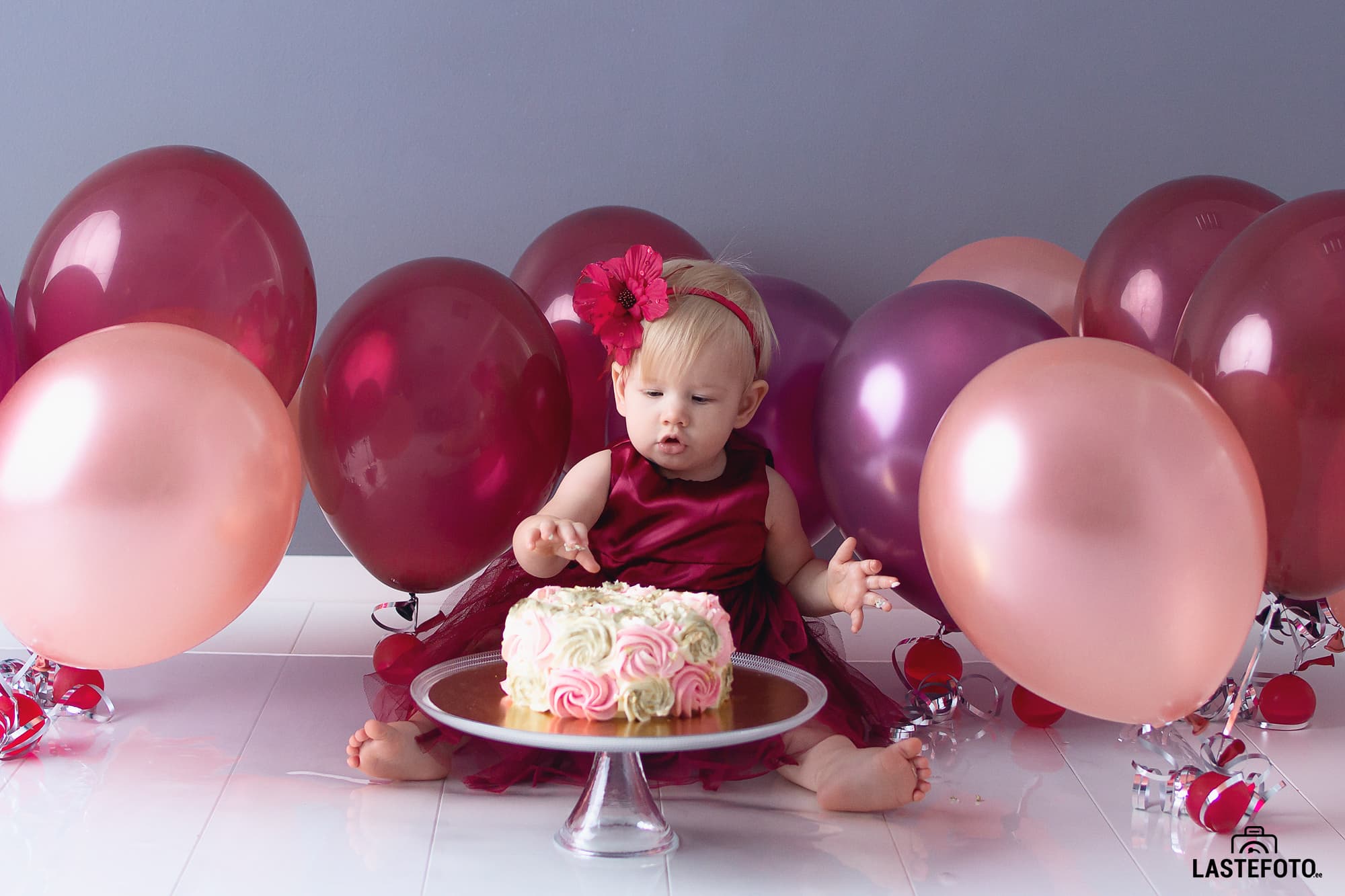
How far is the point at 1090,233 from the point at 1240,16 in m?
0.51

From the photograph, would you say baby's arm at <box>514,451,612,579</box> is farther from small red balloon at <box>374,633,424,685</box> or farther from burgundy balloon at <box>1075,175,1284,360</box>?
burgundy balloon at <box>1075,175,1284,360</box>

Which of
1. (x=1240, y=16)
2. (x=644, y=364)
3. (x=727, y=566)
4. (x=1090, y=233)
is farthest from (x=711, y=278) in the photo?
(x=1240, y=16)

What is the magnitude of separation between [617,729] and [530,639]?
160mm

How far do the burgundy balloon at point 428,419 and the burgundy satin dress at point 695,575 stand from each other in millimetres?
110

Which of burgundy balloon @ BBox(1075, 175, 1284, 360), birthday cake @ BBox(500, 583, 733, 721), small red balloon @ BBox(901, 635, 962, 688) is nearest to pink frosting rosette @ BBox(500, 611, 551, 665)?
birthday cake @ BBox(500, 583, 733, 721)

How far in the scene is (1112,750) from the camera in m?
1.98

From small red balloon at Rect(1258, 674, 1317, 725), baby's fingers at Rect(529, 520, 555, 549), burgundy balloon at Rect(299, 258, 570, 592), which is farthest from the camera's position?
small red balloon at Rect(1258, 674, 1317, 725)

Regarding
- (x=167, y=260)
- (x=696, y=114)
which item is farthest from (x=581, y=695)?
(x=696, y=114)

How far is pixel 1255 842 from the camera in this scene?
1.63 metres

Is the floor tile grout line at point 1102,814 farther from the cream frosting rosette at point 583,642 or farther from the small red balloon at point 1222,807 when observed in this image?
the cream frosting rosette at point 583,642

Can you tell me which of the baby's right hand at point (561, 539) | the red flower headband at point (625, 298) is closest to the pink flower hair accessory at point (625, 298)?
the red flower headband at point (625, 298)

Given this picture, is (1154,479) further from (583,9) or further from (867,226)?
(583,9)

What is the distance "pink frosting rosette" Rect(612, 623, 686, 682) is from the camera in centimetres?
149

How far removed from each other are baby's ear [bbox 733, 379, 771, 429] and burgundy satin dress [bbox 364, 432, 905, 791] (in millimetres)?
73
